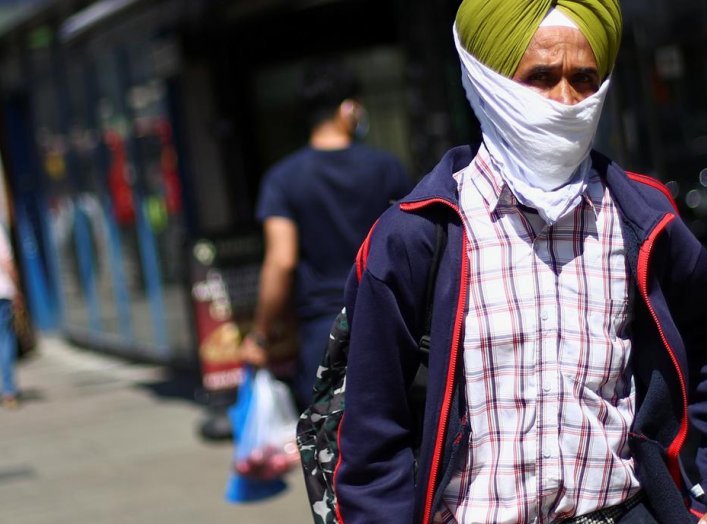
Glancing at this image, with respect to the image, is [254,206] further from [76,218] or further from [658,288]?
[658,288]

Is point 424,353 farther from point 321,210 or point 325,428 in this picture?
point 321,210

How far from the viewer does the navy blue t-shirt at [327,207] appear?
4051 millimetres

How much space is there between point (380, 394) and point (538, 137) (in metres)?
0.49

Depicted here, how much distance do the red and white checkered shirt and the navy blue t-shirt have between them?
2.06 metres

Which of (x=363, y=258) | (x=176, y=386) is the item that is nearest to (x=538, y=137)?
(x=363, y=258)

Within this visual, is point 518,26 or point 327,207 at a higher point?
point 518,26

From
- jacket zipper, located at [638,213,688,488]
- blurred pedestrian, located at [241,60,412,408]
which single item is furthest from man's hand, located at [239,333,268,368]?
jacket zipper, located at [638,213,688,488]

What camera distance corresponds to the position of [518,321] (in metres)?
1.94

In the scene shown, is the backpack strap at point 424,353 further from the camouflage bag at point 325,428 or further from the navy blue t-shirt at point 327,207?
the navy blue t-shirt at point 327,207

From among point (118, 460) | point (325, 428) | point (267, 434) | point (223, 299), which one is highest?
point (325, 428)

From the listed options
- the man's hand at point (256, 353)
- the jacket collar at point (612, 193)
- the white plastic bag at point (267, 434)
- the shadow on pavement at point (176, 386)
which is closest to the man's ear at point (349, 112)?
the man's hand at point (256, 353)

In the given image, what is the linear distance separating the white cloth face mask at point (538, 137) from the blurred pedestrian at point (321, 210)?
6.70ft

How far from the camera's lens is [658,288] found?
2.00m

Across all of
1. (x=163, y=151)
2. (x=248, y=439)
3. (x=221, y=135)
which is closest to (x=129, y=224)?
(x=163, y=151)
